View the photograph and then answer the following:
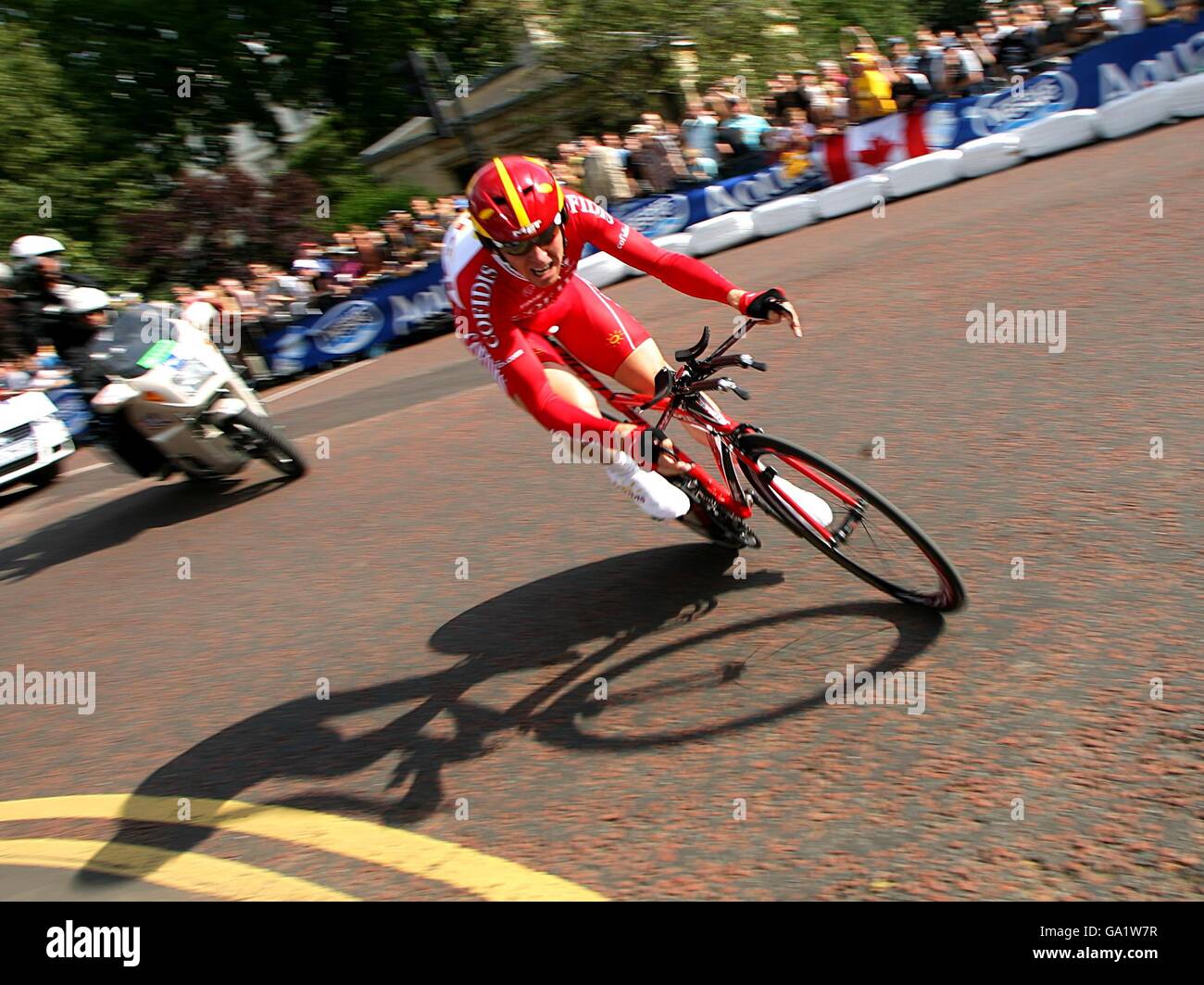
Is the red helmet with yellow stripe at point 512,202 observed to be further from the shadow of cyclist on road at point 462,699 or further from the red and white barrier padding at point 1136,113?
the red and white barrier padding at point 1136,113

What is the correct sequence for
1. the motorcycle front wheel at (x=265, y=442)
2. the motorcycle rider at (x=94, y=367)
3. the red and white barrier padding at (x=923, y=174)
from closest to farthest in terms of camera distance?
the motorcycle rider at (x=94, y=367)
the motorcycle front wheel at (x=265, y=442)
the red and white barrier padding at (x=923, y=174)

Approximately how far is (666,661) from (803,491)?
38.8 inches

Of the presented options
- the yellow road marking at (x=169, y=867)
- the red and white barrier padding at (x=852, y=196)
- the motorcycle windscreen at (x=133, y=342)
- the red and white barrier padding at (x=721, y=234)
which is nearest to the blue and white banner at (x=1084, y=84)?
the red and white barrier padding at (x=852, y=196)

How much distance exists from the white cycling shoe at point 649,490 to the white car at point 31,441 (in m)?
8.18

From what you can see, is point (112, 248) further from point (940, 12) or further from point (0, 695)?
point (940, 12)

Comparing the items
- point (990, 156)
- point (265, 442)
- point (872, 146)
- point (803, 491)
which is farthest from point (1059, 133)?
point (803, 491)

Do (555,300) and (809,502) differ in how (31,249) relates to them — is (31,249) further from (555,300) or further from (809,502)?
(809,502)

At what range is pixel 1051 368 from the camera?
7.29m

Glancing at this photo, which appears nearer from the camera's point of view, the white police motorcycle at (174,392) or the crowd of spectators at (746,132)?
the white police motorcycle at (174,392)

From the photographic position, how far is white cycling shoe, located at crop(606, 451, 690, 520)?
4430 mm

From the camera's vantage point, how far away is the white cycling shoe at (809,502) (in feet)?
16.1

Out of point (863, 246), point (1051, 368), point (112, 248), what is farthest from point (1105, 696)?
point (112, 248)
